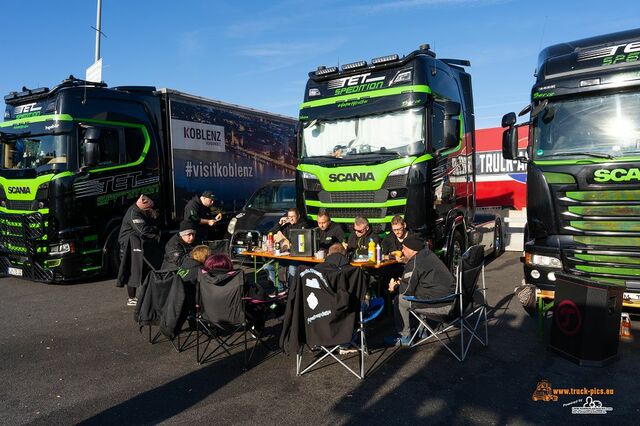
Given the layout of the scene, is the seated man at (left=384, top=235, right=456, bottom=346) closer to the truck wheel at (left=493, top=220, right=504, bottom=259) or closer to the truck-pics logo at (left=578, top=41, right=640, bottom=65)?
the truck-pics logo at (left=578, top=41, right=640, bottom=65)

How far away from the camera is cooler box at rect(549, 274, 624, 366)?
4.33 metres

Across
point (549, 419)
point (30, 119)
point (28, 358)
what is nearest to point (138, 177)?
point (30, 119)

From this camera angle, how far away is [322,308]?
416 centimetres

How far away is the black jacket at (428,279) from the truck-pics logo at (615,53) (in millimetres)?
3102

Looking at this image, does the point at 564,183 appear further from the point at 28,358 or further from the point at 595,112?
the point at 28,358

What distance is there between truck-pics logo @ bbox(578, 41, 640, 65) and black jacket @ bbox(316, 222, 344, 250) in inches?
149

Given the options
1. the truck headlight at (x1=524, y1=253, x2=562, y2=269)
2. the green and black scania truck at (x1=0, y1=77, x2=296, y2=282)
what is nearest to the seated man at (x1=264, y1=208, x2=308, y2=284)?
the green and black scania truck at (x1=0, y1=77, x2=296, y2=282)

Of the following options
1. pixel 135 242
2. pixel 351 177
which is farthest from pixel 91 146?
pixel 351 177

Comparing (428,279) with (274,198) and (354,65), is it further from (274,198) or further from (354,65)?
(274,198)

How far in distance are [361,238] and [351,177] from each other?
37.6 inches

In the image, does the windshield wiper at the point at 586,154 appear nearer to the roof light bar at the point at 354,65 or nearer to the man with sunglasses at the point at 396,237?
the man with sunglasses at the point at 396,237

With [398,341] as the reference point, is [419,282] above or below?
above

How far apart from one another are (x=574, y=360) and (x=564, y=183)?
6.29 ft

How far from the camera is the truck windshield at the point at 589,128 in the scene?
5125mm
